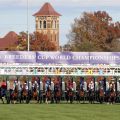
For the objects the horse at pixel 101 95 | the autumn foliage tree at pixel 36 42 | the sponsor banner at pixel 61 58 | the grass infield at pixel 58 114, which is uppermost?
the autumn foliage tree at pixel 36 42

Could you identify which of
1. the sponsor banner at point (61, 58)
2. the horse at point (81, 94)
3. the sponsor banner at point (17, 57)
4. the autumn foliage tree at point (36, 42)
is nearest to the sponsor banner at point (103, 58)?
the sponsor banner at point (61, 58)

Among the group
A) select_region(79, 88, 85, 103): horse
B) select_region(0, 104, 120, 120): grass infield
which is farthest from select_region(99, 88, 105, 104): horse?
select_region(0, 104, 120, 120): grass infield

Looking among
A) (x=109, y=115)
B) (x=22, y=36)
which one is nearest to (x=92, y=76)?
(x=109, y=115)

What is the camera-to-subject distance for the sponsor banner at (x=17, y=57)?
54.8 meters

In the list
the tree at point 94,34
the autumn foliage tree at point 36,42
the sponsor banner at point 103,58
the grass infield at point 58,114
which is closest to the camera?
the grass infield at point 58,114

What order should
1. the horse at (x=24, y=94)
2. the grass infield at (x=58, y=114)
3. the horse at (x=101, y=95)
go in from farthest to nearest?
the horse at (x=101, y=95)
the horse at (x=24, y=94)
the grass infield at (x=58, y=114)

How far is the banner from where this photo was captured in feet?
180

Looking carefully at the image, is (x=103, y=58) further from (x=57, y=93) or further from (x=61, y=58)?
(x=57, y=93)

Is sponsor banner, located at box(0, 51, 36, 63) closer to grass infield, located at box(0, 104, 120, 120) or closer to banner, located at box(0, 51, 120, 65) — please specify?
banner, located at box(0, 51, 120, 65)

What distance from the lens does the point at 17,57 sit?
54.9 metres

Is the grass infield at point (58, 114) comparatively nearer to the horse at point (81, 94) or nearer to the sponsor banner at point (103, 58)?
the horse at point (81, 94)

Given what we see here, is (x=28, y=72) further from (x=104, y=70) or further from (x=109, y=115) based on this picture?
(x=109, y=115)

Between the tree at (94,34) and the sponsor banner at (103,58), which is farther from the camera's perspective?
the tree at (94,34)

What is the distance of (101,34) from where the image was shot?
4975 inches
